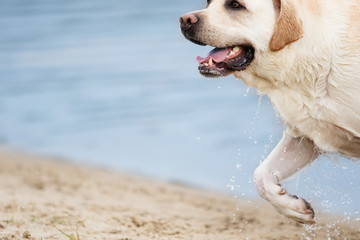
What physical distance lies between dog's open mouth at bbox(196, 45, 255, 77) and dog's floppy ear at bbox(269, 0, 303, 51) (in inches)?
9.9

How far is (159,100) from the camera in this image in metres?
10.6

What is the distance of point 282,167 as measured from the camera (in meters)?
4.88

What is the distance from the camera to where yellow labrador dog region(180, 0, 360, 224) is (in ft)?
14.1

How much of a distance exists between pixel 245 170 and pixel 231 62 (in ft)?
11.1

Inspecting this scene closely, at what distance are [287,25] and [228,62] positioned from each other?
466mm

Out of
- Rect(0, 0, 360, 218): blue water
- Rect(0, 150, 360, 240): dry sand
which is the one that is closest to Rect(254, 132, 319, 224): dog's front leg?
Rect(0, 0, 360, 218): blue water

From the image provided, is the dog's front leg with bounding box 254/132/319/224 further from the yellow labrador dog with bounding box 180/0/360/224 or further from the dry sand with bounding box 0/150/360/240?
the dry sand with bounding box 0/150/360/240

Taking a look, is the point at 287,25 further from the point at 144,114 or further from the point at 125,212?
the point at 144,114

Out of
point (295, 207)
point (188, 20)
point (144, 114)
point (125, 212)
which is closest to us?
point (188, 20)

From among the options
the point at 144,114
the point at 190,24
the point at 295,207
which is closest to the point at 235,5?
the point at 190,24

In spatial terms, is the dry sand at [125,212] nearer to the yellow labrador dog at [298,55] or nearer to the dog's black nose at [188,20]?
the yellow labrador dog at [298,55]

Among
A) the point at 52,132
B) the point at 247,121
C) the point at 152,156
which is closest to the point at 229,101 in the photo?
the point at 247,121

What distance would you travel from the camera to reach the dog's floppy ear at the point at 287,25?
166 inches

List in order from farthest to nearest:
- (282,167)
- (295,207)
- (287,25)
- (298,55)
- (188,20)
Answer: (282,167)
(295,207)
(188,20)
(298,55)
(287,25)
